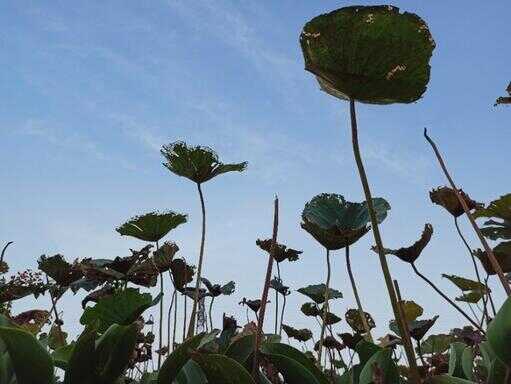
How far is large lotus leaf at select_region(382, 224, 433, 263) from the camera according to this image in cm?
225

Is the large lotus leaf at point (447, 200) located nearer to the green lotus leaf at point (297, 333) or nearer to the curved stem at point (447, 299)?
the curved stem at point (447, 299)

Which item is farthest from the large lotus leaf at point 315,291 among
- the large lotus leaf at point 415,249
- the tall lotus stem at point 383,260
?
the tall lotus stem at point 383,260

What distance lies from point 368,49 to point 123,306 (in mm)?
1032

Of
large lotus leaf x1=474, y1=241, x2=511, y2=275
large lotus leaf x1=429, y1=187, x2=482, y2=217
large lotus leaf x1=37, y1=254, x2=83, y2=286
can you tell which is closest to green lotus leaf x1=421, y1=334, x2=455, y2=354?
large lotus leaf x1=474, y1=241, x2=511, y2=275

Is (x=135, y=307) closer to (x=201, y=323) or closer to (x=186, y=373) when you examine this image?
(x=186, y=373)

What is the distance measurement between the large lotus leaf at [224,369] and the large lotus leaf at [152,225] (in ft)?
7.02

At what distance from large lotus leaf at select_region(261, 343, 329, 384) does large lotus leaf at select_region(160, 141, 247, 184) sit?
171 cm

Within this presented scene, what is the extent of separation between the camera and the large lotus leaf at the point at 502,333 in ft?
3.41

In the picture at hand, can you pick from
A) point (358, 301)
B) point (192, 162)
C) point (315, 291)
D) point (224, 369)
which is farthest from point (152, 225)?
point (224, 369)

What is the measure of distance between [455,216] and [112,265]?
160 cm

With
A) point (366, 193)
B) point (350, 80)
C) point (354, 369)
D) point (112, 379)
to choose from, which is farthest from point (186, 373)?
point (350, 80)

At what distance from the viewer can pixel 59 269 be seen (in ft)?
11.0

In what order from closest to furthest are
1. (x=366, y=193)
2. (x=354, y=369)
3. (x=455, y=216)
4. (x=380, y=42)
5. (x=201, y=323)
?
1. (x=366, y=193)
2. (x=380, y=42)
3. (x=354, y=369)
4. (x=455, y=216)
5. (x=201, y=323)

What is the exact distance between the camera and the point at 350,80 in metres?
1.40
